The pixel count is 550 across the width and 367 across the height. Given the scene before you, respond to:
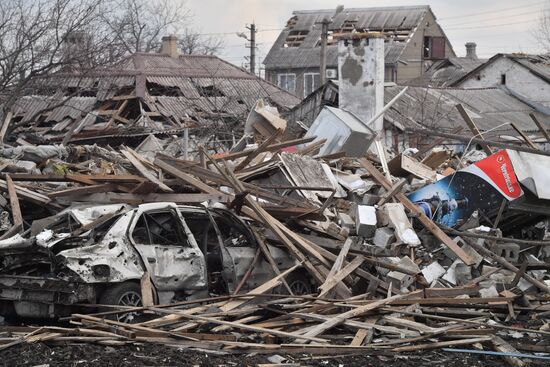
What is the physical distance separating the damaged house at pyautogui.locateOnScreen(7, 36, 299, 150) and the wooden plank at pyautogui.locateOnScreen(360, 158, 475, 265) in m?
13.8

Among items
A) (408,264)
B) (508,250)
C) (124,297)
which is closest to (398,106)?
(508,250)

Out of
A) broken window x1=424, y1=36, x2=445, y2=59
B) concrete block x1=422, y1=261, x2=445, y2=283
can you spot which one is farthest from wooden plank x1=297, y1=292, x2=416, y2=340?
broken window x1=424, y1=36, x2=445, y2=59

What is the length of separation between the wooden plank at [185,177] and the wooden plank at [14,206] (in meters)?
2.20

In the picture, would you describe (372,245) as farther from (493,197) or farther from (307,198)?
(493,197)

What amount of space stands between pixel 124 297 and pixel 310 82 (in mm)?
55868

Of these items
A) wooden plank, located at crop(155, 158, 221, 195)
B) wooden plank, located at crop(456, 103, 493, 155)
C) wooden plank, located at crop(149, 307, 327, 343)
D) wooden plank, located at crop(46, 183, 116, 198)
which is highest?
wooden plank, located at crop(456, 103, 493, 155)

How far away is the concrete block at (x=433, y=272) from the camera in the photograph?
42.1 ft

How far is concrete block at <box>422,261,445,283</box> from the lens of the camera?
12.8 m

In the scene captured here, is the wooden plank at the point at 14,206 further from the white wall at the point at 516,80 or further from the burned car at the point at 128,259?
the white wall at the point at 516,80

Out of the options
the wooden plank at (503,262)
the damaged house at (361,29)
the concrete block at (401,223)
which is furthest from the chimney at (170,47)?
the wooden plank at (503,262)

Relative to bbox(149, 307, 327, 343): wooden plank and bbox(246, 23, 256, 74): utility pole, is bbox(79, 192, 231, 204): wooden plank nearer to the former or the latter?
bbox(149, 307, 327, 343): wooden plank

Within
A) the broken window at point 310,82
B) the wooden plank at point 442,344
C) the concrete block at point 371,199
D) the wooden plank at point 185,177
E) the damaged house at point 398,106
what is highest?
the broken window at point 310,82

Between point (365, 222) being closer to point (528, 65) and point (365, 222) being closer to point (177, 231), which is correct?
point (177, 231)

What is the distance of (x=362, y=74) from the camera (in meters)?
27.9
